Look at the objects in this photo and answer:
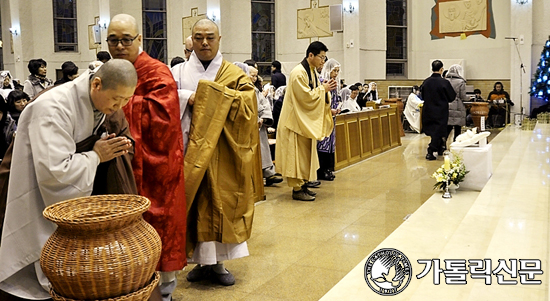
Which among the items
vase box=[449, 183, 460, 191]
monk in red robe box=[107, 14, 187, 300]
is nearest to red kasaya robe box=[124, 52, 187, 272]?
monk in red robe box=[107, 14, 187, 300]

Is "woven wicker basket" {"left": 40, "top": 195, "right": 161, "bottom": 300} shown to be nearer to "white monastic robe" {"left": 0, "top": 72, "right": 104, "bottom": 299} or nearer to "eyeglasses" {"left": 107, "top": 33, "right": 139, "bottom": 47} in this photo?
"white monastic robe" {"left": 0, "top": 72, "right": 104, "bottom": 299}

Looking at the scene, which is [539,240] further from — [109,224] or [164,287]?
[109,224]

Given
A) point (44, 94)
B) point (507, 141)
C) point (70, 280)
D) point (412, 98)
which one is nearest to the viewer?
point (70, 280)

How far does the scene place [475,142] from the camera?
6.80 metres

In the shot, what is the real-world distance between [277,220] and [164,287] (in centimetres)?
250

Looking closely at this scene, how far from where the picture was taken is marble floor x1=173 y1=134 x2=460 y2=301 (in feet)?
13.0

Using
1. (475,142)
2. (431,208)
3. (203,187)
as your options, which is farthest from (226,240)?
(475,142)

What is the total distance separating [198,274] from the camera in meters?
4.10

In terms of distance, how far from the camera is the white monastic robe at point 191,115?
3.71m

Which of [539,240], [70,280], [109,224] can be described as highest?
[109,224]

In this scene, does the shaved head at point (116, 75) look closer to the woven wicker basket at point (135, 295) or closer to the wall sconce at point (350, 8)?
the woven wicker basket at point (135, 295)

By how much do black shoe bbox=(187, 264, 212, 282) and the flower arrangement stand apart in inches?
134

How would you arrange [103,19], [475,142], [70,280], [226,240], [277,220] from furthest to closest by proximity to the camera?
[103,19] → [475,142] → [277,220] → [226,240] → [70,280]

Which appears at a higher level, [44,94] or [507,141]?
[44,94]
